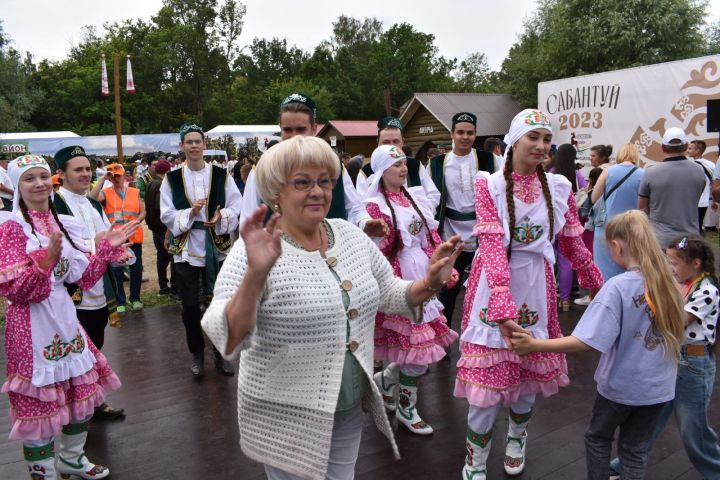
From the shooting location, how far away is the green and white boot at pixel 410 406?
151 inches

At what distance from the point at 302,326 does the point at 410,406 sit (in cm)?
221

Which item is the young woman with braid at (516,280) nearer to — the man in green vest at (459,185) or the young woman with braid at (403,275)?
the young woman with braid at (403,275)

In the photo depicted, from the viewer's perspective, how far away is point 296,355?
1.94m

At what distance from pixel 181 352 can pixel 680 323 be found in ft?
15.4

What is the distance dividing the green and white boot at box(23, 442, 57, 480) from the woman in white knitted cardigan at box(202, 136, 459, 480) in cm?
162

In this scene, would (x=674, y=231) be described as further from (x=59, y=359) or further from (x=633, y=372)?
(x=59, y=359)

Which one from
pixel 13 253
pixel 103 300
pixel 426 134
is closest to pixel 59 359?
pixel 13 253

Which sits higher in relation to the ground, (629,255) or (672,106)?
(672,106)

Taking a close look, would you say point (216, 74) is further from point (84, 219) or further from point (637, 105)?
point (84, 219)

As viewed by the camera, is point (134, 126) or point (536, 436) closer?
point (536, 436)

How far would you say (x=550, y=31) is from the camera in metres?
24.0

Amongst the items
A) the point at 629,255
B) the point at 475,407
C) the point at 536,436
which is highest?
the point at 629,255

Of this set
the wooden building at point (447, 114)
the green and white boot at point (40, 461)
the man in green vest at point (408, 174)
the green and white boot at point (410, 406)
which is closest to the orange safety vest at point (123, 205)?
the man in green vest at point (408, 174)

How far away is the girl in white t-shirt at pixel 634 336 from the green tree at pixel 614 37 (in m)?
22.1
